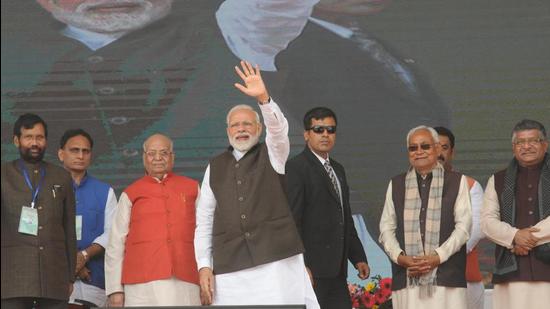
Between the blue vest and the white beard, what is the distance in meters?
1.76

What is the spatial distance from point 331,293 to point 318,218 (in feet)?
1.33

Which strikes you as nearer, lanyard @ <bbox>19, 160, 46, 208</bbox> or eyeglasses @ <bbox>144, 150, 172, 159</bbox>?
lanyard @ <bbox>19, 160, 46, 208</bbox>

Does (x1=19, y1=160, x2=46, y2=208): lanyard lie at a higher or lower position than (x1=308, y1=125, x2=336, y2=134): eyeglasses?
lower

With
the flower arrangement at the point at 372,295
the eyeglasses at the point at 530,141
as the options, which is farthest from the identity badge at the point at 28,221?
the eyeglasses at the point at 530,141

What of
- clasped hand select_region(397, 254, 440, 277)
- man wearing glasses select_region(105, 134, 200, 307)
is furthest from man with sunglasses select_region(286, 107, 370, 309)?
man wearing glasses select_region(105, 134, 200, 307)

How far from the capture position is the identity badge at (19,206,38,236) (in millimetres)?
5648

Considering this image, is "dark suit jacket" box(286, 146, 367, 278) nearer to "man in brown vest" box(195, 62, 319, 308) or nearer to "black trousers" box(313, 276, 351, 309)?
"black trousers" box(313, 276, 351, 309)

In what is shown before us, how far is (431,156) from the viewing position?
616 centimetres

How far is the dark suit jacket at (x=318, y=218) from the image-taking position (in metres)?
6.28

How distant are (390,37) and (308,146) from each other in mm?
1680

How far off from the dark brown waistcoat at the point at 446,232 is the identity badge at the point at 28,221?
184 centimetres

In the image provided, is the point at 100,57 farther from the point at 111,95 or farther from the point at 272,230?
the point at 272,230

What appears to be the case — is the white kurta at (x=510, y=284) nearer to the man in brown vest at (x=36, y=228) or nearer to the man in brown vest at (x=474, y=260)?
the man in brown vest at (x=474, y=260)

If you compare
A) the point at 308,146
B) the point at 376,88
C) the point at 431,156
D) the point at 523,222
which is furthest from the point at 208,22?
the point at 523,222
